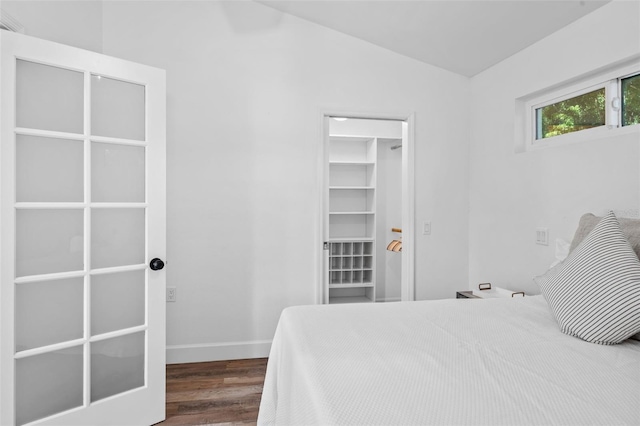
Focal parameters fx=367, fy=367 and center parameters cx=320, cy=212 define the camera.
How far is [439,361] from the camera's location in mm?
1091

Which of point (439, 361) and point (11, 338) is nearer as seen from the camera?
point (439, 361)

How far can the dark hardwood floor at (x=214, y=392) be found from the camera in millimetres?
2068

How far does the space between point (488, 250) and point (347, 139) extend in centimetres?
240

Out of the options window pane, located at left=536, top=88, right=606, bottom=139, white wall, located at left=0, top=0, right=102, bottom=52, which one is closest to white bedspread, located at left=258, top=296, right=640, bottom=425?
window pane, located at left=536, top=88, right=606, bottom=139

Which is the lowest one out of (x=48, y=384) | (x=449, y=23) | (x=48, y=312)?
(x=48, y=384)

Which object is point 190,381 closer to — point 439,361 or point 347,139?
point 439,361

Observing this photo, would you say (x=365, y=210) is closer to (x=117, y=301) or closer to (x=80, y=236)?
(x=117, y=301)

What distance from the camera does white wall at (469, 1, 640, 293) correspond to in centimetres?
199

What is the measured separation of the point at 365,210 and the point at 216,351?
2762 millimetres

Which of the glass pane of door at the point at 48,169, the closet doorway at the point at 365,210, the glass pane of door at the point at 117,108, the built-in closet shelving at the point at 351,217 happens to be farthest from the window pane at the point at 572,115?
the glass pane of door at the point at 48,169

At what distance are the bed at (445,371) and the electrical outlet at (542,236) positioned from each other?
102cm

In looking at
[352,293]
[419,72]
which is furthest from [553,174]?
[352,293]

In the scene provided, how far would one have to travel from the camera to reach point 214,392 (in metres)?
2.36

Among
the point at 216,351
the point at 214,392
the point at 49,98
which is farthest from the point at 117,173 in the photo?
the point at 216,351
